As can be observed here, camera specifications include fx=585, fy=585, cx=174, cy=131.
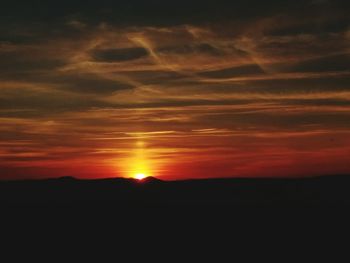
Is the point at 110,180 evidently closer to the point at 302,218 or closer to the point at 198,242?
the point at 302,218

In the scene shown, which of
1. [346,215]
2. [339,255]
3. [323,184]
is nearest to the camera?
[339,255]

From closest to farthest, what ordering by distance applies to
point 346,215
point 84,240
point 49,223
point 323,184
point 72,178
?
point 84,240
point 49,223
point 346,215
point 323,184
point 72,178

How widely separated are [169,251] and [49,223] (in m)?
7.59

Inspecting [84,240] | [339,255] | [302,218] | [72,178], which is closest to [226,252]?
[339,255]

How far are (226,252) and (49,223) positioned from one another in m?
9.09

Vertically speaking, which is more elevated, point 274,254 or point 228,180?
point 228,180

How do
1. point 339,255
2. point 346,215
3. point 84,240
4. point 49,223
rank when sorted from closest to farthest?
point 339,255
point 84,240
point 49,223
point 346,215

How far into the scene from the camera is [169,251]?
67.2 feet

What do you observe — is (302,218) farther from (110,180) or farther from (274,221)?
(110,180)

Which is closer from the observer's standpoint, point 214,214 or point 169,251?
point 169,251

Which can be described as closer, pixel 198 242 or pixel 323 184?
pixel 198 242

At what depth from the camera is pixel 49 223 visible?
2586 centimetres

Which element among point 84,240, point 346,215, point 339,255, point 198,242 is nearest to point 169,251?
point 198,242

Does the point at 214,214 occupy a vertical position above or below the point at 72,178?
below
